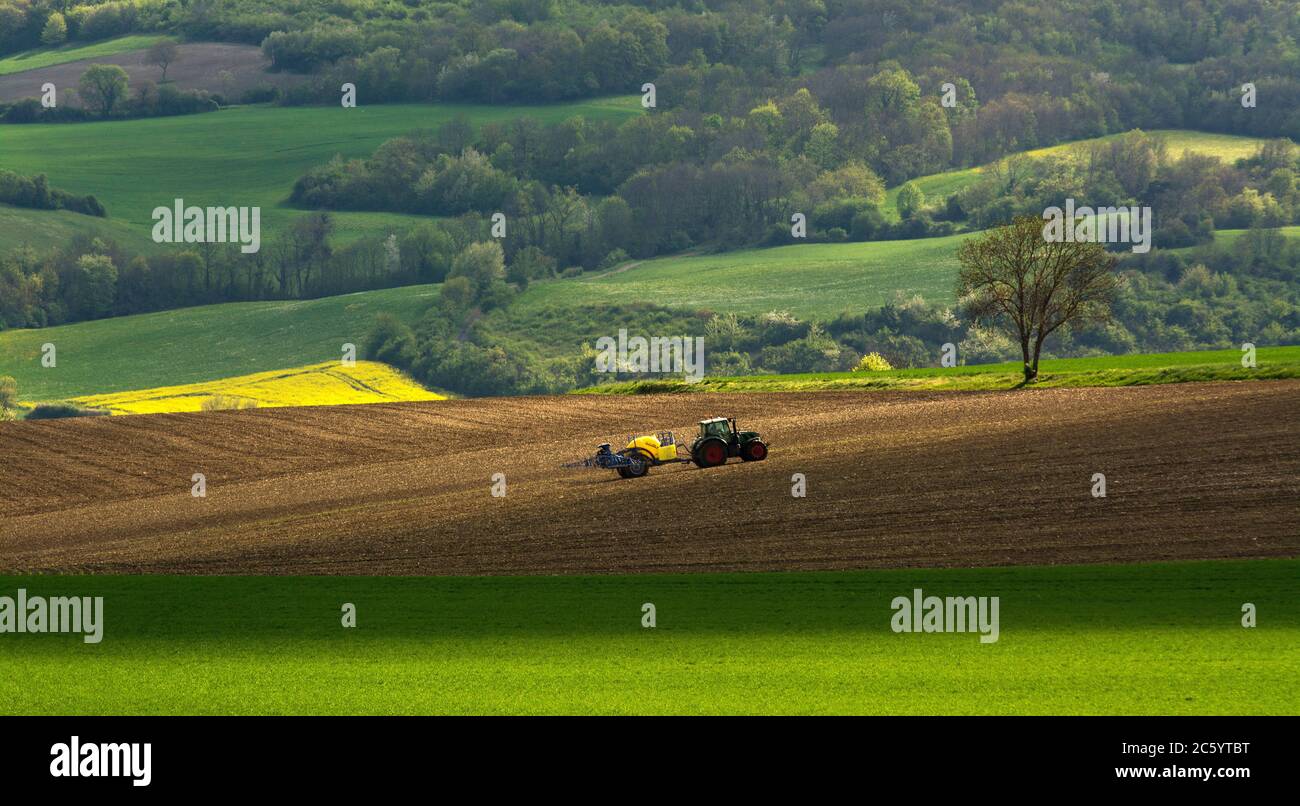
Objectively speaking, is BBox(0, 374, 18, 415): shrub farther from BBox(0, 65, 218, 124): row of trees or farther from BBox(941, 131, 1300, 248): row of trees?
BBox(941, 131, 1300, 248): row of trees

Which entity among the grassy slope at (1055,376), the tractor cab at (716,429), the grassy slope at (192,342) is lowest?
the tractor cab at (716,429)

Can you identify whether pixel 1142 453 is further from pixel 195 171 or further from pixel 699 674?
pixel 195 171

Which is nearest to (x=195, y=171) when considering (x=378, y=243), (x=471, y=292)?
(x=378, y=243)

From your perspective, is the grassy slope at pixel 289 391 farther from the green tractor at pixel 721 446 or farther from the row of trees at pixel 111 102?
the row of trees at pixel 111 102

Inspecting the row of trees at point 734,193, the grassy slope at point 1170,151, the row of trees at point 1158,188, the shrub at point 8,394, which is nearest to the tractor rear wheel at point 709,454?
the shrub at point 8,394

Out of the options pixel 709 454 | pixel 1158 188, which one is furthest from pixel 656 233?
pixel 709 454

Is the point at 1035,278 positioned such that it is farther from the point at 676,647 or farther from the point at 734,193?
the point at 734,193
